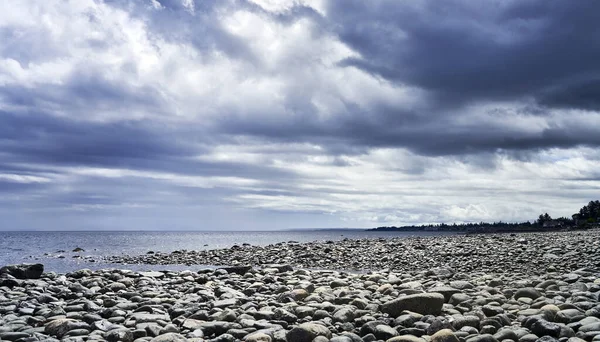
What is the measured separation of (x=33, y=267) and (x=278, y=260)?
14.7 meters

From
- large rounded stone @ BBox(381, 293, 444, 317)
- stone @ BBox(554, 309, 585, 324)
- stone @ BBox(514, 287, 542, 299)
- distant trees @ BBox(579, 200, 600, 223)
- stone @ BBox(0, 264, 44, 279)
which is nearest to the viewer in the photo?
stone @ BBox(554, 309, 585, 324)

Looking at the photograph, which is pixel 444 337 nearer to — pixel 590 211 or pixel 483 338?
pixel 483 338

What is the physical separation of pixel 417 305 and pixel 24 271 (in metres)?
13.4

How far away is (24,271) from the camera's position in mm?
16969

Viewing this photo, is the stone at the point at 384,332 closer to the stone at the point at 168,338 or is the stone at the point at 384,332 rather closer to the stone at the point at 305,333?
the stone at the point at 305,333

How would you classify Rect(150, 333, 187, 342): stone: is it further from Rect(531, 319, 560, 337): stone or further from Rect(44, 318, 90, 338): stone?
Rect(531, 319, 560, 337): stone

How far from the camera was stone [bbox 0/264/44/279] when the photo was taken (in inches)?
654

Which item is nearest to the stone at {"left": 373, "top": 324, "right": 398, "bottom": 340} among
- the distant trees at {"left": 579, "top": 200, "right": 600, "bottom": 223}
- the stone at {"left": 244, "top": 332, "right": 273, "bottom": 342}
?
the stone at {"left": 244, "top": 332, "right": 273, "bottom": 342}

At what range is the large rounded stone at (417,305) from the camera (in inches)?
401

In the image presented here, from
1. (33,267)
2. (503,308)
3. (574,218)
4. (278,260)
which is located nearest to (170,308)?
(503,308)

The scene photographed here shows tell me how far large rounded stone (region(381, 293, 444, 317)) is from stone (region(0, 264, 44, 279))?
1266cm

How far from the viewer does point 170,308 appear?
36.2ft

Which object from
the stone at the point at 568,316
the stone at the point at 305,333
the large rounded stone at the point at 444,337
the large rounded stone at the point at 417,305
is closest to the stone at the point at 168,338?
the stone at the point at 305,333

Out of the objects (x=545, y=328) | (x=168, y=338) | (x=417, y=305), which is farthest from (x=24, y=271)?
(x=545, y=328)
